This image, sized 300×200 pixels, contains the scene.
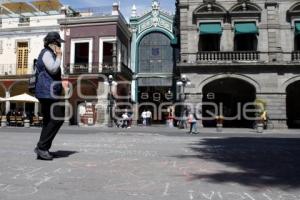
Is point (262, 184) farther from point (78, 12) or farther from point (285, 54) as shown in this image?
point (78, 12)

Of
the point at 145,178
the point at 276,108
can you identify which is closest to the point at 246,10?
the point at 276,108

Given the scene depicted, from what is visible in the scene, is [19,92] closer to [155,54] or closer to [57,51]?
[155,54]

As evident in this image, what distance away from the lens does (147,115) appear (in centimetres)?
3381

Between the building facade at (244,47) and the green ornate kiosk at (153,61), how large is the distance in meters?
10.3

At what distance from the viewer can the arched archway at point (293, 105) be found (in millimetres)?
30453

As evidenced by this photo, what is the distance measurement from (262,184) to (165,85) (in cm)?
3486

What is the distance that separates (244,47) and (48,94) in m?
25.1

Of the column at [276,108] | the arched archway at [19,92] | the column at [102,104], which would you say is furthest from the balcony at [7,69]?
the column at [276,108]

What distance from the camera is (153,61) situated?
131 feet

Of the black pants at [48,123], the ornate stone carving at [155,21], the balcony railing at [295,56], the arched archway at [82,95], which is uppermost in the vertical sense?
the ornate stone carving at [155,21]

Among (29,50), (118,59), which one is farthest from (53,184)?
(29,50)

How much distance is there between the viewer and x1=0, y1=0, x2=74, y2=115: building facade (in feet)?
112

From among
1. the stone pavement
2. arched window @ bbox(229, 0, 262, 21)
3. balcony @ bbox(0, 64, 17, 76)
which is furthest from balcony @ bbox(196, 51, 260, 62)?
the stone pavement

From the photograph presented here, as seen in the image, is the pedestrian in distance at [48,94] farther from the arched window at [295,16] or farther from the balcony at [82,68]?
the balcony at [82,68]
